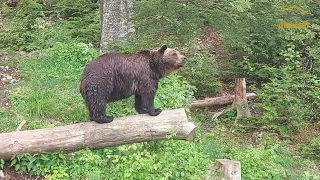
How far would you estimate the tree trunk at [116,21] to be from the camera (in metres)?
11.8

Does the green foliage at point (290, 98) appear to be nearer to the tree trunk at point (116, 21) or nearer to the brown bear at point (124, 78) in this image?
the tree trunk at point (116, 21)

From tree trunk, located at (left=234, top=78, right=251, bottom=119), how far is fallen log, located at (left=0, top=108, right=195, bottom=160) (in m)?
4.24

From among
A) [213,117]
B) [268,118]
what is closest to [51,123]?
[213,117]

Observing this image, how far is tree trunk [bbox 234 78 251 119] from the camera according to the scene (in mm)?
10852

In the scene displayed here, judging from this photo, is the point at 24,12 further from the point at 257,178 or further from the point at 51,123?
the point at 257,178

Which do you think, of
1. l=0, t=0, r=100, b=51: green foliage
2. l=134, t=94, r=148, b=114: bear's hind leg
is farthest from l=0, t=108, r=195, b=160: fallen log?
l=0, t=0, r=100, b=51: green foliage

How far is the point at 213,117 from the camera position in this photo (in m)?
10.9

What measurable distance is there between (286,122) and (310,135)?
0.61 m

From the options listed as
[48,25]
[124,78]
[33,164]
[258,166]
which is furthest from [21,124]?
[48,25]

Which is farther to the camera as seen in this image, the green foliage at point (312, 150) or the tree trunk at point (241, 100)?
the tree trunk at point (241, 100)

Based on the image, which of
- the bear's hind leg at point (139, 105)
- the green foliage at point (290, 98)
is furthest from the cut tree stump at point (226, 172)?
the green foliage at point (290, 98)

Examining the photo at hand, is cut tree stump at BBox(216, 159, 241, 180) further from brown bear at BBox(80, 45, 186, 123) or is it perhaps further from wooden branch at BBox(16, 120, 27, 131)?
wooden branch at BBox(16, 120, 27, 131)

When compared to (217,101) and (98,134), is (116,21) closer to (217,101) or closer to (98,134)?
(217,101)

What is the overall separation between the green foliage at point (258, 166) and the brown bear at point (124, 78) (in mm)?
1747
